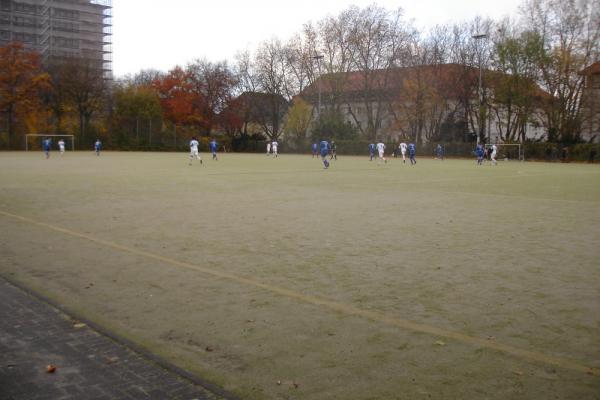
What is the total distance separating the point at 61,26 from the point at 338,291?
105m

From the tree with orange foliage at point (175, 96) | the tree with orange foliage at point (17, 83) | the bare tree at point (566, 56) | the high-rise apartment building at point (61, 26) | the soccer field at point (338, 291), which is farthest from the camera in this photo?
the high-rise apartment building at point (61, 26)

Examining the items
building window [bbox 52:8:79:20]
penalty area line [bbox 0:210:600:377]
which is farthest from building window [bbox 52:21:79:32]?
penalty area line [bbox 0:210:600:377]

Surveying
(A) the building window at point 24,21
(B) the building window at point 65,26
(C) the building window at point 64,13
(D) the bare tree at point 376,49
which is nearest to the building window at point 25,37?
(A) the building window at point 24,21

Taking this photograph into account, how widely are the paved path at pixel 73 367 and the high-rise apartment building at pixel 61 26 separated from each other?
92129 millimetres

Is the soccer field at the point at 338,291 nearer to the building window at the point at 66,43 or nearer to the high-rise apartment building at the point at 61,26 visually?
the high-rise apartment building at the point at 61,26

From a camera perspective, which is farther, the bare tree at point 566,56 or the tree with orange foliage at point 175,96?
the tree with orange foliage at point 175,96

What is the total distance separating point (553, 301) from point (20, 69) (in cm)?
7057

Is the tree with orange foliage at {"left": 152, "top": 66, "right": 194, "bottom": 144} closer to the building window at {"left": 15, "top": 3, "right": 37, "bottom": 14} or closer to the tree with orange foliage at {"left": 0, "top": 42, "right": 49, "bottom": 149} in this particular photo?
the tree with orange foliage at {"left": 0, "top": 42, "right": 49, "bottom": 149}

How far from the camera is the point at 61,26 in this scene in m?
97.1

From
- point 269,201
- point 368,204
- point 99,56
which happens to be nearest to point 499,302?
point 368,204

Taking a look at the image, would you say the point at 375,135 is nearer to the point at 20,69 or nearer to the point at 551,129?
the point at 551,129

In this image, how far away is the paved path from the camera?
3.71 metres

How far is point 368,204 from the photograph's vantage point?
14.7 m

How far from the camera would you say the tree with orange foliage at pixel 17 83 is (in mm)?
64188
